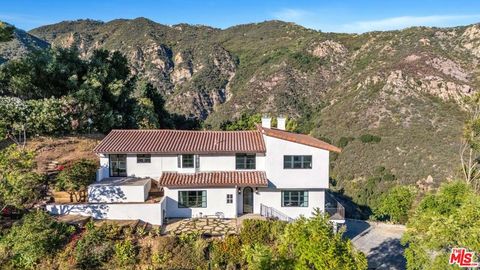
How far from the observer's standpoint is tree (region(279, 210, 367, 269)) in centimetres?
1305

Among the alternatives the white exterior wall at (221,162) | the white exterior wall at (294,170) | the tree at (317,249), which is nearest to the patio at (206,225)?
the white exterior wall at (294,170)

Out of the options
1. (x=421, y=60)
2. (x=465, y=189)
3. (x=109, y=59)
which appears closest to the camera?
(x=465, y=189)

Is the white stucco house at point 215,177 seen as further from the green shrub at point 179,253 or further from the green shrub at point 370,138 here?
the green shrub at point 370,138

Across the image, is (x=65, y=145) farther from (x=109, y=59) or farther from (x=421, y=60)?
(x=421, y=60)

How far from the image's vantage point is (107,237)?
20422 mm

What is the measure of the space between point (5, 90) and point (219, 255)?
29851 mm

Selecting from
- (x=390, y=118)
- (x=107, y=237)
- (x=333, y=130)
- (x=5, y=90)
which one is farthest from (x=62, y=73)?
(x=390, y=118)

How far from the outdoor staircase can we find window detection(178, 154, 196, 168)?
18.1 ft

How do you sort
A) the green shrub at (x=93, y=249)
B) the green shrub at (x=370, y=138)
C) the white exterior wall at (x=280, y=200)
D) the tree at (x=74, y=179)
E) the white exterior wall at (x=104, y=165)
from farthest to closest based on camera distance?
the green shrub at (x=370, y=138) → the white exterior wall at (x=104, y=165) → the white exterior wall at (x=280, y=200) → the tree at (x=74, y=179) → the green shrub at (x=93, y=249)

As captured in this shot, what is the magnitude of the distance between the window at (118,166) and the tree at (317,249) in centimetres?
1546

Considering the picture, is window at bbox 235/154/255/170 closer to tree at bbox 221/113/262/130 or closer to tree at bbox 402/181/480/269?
tree at bbox 402/181/480/269

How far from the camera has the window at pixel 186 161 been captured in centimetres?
2539


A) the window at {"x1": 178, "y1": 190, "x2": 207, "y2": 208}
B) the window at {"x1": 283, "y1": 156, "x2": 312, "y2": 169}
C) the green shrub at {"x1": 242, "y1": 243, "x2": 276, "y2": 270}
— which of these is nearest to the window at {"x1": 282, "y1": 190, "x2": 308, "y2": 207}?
the window at {"x1": 283, "y1": 156, "x2": 312, "y2": 169}

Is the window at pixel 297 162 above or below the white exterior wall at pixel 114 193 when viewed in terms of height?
above
